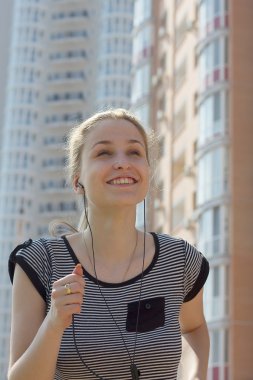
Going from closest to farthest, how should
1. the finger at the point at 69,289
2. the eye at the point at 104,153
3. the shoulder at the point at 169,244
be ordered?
the finger at the point at 69,289 < the eye at the point at 104,153 < the shoulder at the point at 169,244

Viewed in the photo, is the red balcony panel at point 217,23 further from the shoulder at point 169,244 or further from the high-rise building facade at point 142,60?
the shoulder at point 169,244

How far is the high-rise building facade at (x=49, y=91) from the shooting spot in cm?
8231

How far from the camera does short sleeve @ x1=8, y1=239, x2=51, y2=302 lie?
9.78ft

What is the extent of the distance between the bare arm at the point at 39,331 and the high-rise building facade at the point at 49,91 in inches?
2989

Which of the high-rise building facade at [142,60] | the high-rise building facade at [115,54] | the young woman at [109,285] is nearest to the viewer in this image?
the young woman at [109,285]

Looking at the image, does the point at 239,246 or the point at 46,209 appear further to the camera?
the point at 46,209

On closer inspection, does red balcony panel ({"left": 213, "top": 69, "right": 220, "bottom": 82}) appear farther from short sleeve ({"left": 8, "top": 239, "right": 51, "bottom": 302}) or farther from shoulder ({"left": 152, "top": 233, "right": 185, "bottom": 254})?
short sleeve ({"left": 8, "top": 239, "right": 51, "bottom": 302})

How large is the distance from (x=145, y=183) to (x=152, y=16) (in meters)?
42.1

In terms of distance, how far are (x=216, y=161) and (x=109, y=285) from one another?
28.8 meters

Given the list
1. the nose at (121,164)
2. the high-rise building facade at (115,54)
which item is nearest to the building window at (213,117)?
the nose at (121,164)

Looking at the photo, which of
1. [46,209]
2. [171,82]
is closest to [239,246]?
[171,82]

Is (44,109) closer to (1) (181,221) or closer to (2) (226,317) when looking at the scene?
(1) (181,221)

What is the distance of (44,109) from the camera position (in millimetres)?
88188

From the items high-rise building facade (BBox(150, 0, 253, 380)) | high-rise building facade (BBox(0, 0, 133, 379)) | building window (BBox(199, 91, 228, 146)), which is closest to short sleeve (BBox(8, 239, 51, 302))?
high-rise building facade (BBox(150, 0, 253, 380))
